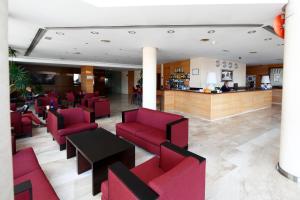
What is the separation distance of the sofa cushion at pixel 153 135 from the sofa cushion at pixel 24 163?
5.51 ft

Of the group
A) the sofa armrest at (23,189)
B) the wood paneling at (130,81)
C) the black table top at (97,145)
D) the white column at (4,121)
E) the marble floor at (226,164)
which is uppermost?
the wood paneling at (130,81)

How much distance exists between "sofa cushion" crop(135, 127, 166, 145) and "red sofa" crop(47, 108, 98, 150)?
1.21 metres

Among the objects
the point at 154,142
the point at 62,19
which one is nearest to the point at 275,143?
the point at 154,142

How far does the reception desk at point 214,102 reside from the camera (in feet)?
18.9

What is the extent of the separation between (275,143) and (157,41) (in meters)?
4.02

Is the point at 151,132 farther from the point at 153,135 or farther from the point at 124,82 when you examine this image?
the point at 124,82

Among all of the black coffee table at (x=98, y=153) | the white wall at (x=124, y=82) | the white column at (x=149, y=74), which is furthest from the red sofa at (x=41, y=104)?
the white wall at (x=124, y=82)

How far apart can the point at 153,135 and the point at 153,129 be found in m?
0.36

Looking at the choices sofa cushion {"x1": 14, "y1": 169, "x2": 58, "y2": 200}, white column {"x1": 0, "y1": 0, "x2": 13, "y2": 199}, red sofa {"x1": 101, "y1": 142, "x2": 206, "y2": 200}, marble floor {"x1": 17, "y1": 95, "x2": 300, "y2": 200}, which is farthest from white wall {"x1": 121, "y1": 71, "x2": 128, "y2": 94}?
white column {"x1": 0, "y1": 0, "x2": 13, "y2": 199}

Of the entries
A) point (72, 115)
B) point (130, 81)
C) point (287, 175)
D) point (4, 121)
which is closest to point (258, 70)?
point (130, 81)

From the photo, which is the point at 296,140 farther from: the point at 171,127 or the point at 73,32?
the point at 73,32

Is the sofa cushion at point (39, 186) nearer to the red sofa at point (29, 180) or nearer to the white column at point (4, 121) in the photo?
the red sofa at point (29, 180)

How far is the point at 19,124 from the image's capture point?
3.73m

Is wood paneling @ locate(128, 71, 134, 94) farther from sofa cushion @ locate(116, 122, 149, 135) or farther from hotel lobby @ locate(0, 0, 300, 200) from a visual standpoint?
sofa cushion @ locate(116, 122, 149, 135)
